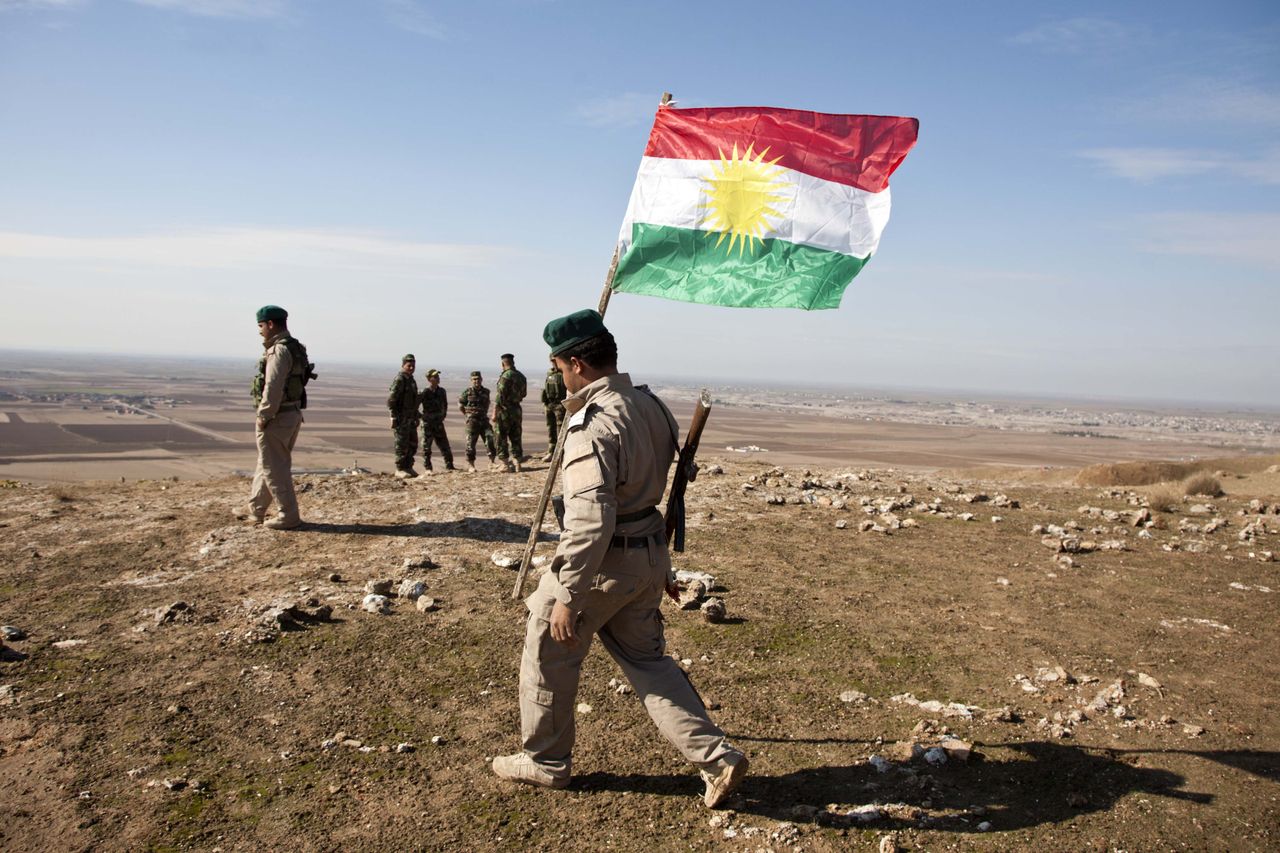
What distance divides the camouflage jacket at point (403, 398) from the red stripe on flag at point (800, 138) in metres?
8.38

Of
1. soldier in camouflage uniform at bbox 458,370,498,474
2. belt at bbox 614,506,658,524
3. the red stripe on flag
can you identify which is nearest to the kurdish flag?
the red stripe on flag

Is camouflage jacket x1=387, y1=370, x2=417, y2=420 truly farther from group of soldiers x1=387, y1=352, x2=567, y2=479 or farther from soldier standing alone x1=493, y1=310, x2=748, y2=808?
soldier standing alone x1=493, y1=310, x2=748, y2=808

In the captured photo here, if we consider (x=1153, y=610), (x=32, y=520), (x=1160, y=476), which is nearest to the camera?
(x=1153, y=610)

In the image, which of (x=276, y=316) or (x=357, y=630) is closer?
(x=357, y=630)

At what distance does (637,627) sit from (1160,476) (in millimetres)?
17788

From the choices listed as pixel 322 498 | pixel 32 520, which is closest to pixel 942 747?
pixel 322 498

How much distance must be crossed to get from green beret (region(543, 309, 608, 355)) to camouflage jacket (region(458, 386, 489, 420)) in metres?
11.4

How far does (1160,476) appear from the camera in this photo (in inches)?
682

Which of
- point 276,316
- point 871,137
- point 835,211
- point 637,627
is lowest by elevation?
point 637,627

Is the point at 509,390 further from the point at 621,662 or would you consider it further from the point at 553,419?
the point at 621,662

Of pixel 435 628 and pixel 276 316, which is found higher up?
pixel 276 316

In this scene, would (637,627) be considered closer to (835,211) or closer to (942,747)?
(942,747)

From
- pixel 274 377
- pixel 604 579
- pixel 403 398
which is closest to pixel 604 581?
pixel 604 579

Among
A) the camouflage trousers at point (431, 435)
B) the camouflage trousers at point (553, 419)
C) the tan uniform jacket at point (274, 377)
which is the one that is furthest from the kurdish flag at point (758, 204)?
the camouflage trousers at point (431, 435)
